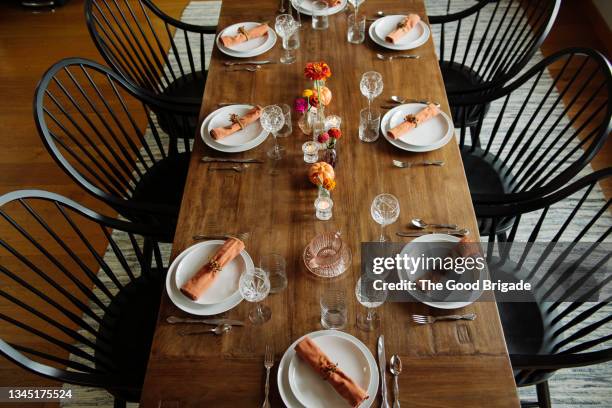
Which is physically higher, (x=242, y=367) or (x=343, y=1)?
(x=343, y=1)

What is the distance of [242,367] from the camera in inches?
48.8

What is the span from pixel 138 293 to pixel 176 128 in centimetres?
82

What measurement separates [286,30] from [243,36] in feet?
0.63

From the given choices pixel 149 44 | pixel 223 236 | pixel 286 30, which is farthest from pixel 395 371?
pixel 149 44

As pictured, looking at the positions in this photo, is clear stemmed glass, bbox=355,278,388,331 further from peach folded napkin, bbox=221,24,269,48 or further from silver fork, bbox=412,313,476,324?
peach folded napkin, bbox=221,24,269,48

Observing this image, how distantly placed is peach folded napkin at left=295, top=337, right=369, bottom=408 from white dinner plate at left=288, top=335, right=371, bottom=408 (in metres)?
0.02

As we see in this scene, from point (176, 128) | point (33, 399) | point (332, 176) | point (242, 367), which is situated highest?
point (332, 176)

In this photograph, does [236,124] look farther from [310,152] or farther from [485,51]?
[485,51]

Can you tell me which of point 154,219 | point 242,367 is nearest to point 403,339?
point 242,367

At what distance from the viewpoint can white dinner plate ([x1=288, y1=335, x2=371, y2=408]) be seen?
1.18 m

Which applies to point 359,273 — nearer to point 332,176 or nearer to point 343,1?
point 332,176

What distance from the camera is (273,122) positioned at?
5.56 feet

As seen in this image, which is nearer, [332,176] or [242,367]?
[242,367]

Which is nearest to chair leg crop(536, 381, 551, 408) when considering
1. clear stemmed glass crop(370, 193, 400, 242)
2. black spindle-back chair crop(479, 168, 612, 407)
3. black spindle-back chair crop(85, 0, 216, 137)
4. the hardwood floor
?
black spindle-back chair crop(479, 168, 612, 407)
